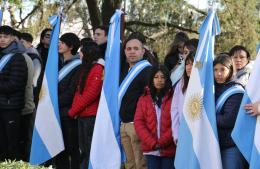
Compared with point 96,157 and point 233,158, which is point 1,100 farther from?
point 233,158

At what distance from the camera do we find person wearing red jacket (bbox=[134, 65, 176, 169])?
18.7 ft

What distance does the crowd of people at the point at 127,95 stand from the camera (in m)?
5.30

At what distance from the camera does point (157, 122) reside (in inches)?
227

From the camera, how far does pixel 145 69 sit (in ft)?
20.1

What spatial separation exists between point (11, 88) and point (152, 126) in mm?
2182

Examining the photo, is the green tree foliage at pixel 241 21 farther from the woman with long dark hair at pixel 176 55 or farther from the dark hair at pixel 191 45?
the dark hair at pixel 191 45

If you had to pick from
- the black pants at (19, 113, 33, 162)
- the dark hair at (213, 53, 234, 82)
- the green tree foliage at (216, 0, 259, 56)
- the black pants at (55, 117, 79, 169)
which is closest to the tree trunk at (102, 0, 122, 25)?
the green tree foliage at (216, 0, 259, 56)

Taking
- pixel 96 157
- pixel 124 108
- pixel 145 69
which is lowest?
pixel 96 157

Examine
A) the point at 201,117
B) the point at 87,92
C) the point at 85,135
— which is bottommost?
the point at 85,135

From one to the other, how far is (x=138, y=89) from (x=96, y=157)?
2.94 feet

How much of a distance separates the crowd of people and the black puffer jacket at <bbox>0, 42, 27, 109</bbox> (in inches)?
0.5

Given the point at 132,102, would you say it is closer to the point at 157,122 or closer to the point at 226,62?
the point at 157,122

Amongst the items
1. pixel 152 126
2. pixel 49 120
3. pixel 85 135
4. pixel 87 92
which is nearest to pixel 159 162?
pixel 152 126

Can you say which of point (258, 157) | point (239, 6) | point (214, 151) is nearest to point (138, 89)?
point (214, 151)
